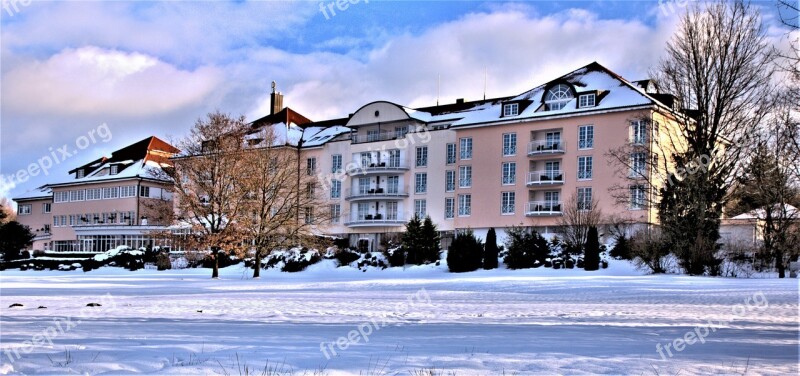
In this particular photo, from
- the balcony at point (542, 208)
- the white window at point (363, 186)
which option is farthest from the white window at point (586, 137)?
the white window at point (363, 186)

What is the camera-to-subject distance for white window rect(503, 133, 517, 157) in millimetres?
56156

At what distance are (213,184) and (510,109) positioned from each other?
Result: 2520 cm

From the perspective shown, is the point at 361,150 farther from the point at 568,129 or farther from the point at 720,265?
the point at 720,265

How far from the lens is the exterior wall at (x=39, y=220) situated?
284 ft

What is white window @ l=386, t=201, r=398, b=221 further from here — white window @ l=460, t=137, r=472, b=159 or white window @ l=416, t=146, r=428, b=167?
white window @ l=460, t=137, r=472, b=159

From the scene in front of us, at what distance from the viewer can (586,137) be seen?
53.2m

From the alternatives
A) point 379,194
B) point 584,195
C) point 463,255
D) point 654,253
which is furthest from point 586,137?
point 654,253

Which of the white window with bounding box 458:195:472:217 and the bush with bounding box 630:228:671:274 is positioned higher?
the white window with bounding box 458:195:472:217

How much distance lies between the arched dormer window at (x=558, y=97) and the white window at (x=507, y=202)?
272 inches

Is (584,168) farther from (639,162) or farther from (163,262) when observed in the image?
(163,262)

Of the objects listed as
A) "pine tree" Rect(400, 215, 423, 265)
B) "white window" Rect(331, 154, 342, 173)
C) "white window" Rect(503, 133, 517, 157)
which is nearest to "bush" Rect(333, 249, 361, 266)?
"pine tree" Rect(400, 215, 423, 265)

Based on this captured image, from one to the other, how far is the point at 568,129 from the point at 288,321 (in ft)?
137

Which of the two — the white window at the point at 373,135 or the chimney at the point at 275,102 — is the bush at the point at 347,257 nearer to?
the white window at the point at 373,135

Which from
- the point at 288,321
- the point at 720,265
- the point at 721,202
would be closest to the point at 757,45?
the point at 721,202
